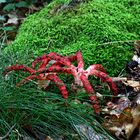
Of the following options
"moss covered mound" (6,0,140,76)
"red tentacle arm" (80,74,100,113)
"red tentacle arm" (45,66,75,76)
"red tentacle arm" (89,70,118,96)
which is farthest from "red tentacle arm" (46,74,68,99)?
"moss covered mound" (6,0,140,76)

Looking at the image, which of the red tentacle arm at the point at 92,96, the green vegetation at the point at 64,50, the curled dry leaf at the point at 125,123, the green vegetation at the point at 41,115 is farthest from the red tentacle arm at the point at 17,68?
the curled dry leaf at the point at 125,123

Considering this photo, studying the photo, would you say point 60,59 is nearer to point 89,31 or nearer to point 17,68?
point 17,68

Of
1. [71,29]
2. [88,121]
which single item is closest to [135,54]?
[71,29]

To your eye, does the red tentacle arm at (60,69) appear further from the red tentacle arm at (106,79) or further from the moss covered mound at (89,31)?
the moss covered mound at (89,31)

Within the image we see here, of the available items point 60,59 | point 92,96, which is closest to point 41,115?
point 92,96

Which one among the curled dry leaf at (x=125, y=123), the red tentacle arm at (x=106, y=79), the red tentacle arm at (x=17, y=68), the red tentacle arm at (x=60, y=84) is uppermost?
the red tentacle arm at (x=17, y=68)

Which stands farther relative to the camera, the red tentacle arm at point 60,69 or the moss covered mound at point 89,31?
the moss covered mound at point 89,31

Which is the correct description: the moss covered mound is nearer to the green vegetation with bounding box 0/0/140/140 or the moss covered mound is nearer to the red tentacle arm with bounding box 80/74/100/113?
the green vegetation with bounding box 0/0/140/140

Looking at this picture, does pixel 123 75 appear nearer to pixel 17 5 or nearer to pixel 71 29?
pixel 71 29

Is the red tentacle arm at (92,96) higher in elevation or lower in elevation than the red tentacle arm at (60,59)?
lower
